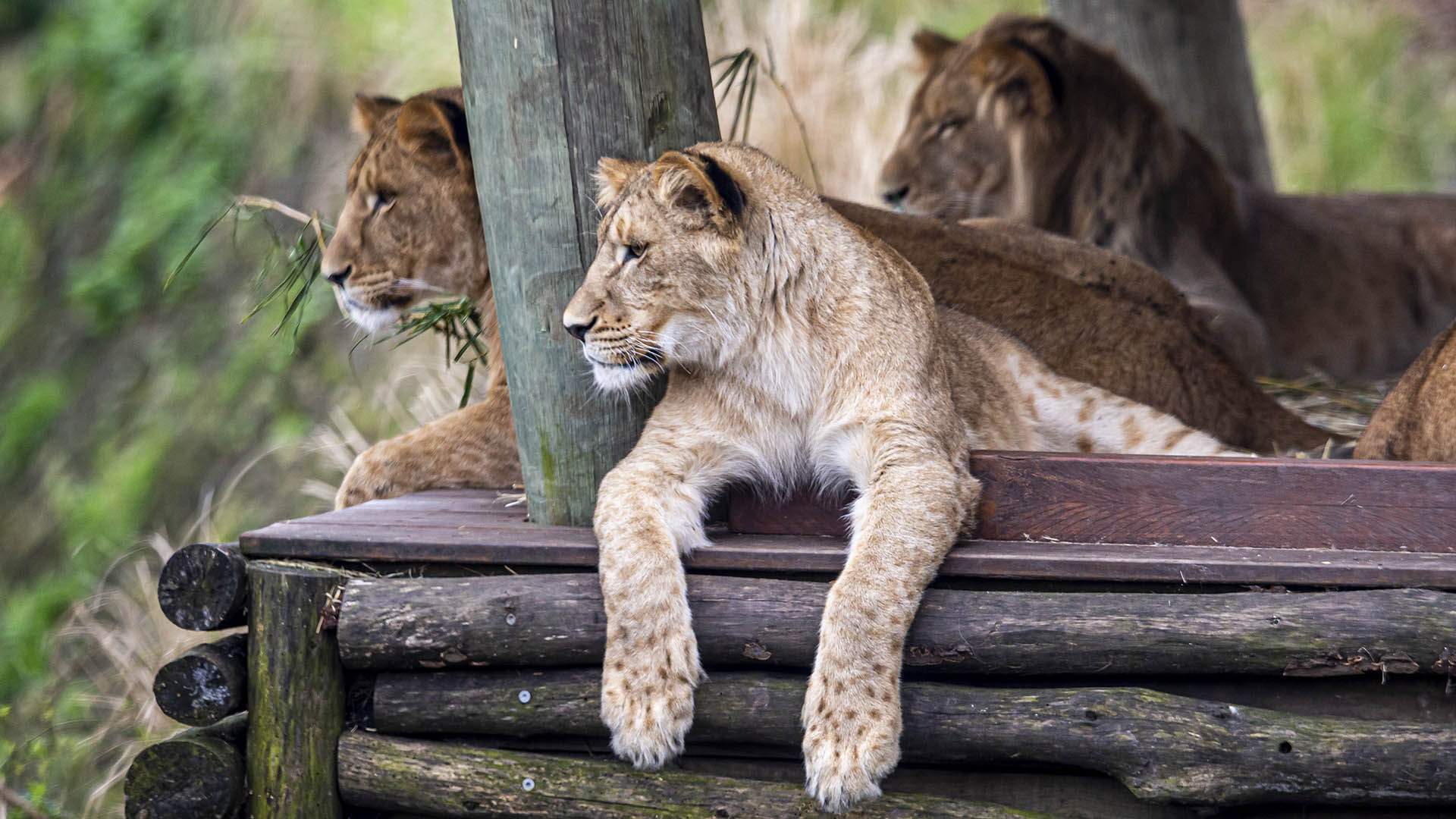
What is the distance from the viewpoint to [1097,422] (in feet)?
12.5

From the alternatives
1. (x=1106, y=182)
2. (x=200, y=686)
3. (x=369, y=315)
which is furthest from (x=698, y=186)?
(x=1106, y=182)

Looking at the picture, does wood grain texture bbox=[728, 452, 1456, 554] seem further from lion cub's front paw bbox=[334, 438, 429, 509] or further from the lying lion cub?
lion cub's front paw bbox=[334, 438, 429, 509]

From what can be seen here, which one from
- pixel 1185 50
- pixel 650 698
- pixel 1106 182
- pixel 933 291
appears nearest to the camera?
pixel 650 698

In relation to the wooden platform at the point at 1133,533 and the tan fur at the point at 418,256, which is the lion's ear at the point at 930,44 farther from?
the wooden platform at the point at 1133,533

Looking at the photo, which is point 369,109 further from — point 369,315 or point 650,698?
point 650,698

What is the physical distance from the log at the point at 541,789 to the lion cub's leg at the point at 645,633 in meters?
0.10

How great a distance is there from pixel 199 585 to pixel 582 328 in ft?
3.36

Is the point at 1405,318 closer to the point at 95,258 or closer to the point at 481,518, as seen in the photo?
the point at 481,518

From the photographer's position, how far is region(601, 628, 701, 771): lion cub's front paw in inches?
108

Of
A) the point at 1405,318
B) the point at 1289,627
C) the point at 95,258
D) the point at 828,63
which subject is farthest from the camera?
the point at 95,258

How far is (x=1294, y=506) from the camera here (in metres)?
2.95

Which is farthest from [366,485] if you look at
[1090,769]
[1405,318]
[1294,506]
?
[1405,318]

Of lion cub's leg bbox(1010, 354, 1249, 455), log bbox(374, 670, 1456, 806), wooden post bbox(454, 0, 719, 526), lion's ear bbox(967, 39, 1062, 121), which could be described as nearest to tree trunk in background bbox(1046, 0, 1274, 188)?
lion's ear bbox(967, 39, 1062, 121)

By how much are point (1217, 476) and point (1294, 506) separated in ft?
0.54
